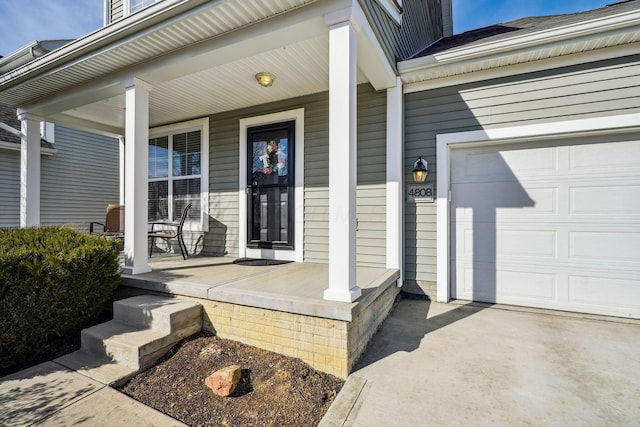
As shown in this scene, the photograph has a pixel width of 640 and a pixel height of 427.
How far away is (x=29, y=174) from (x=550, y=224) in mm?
6838

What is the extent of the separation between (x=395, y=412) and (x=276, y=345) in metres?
0.98

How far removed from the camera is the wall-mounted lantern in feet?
11.4

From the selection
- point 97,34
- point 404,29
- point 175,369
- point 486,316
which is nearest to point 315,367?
point 175,369

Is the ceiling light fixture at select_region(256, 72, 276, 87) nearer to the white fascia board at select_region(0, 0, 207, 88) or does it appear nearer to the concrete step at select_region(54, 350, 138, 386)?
the white fascia board at select_region(0, 0, 207, 88)

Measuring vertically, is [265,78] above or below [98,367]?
above

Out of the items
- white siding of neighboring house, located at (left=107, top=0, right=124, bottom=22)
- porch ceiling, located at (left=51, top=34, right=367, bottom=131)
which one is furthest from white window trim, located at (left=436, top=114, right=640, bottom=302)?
white siding of neighboring house, located at (left=107, top=0, right=124, bottom=22)

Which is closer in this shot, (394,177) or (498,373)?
(498,373)

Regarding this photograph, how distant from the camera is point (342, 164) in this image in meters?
2.24

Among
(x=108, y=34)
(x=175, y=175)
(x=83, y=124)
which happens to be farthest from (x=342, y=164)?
(x=83, y=124)

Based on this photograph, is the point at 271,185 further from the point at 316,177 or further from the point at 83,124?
the point at 83,124

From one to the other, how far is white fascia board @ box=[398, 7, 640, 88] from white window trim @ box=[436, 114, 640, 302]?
29.0 inches

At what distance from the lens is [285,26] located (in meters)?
2.46

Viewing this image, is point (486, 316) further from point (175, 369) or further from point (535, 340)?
point (175, 369)

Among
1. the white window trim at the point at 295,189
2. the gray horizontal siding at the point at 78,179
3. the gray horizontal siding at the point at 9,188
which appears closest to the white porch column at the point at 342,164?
the white window trim at the point at 295,189
